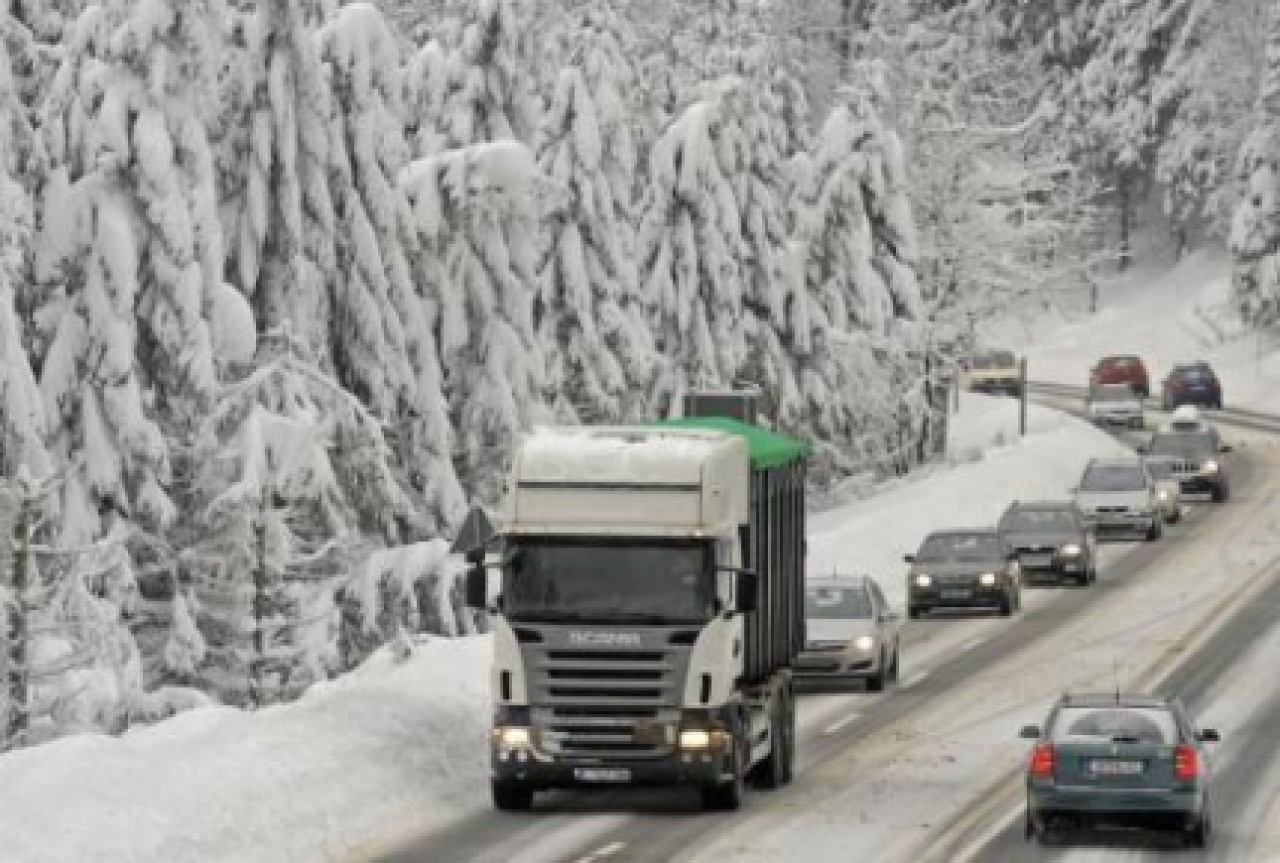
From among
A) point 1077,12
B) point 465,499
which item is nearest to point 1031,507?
point 465,499

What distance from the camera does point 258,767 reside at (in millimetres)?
24859

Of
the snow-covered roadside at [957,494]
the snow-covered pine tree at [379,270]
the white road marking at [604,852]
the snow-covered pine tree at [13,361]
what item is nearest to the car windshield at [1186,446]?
the snow-covered roadside at [957,494]

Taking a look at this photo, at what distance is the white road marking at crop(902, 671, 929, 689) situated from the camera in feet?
134

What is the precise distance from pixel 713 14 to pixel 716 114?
7.92m

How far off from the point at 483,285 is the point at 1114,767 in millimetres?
26923

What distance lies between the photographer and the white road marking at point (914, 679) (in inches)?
1603

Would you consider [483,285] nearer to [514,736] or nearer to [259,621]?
[259,621]

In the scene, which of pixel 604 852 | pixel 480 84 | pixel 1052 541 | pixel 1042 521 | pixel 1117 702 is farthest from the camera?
pixel 1042 521

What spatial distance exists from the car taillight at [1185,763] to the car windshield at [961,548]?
25.7 meters

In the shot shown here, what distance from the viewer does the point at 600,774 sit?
2614 centimetres

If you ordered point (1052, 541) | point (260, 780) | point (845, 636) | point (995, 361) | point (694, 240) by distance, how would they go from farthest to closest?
point (995, 361)
point (694, 240)
point (1052, 541)
point (845, 636)
point (260, 780)

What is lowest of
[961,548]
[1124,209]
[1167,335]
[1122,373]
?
[1167,335]

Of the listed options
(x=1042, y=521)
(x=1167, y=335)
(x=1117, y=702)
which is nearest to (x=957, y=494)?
(x=1042, y=521)

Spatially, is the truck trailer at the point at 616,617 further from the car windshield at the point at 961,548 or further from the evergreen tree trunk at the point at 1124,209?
the evergreen tree trunk at the point at 1124,209
